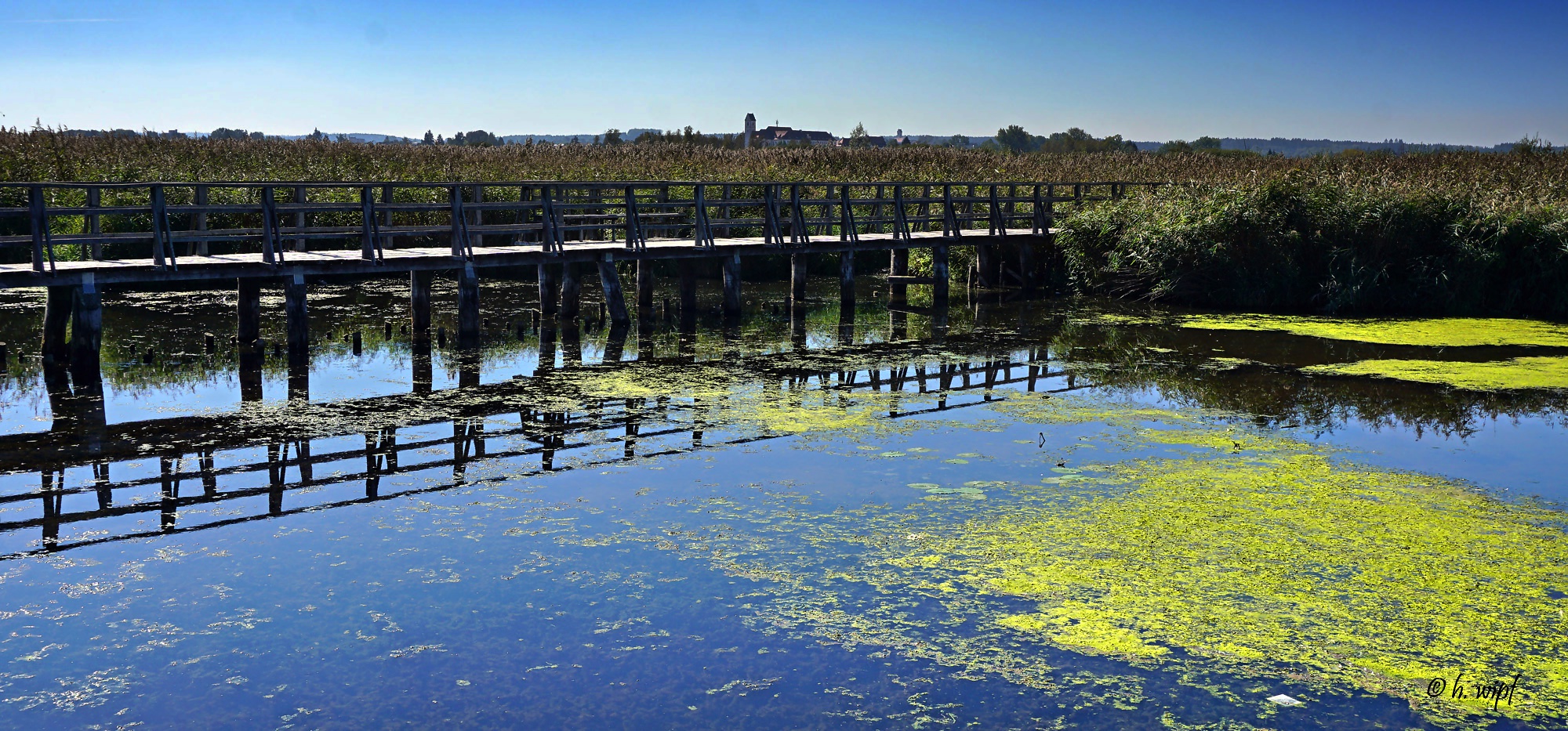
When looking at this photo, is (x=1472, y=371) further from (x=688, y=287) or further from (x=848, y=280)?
(x=688, y=287)

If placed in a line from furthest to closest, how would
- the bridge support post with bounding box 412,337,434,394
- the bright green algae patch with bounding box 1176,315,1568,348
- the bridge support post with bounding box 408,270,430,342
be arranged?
the bright green algae patch with bounding box 1176,315,1568,348, the bridge support post with bounding box 408,270,430,342, the bridge support post with bounding box 412,337,434,394

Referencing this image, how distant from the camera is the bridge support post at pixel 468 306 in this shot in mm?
17375

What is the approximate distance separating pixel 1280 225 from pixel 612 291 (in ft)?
35.9

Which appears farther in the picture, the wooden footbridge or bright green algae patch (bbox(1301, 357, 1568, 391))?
the wooden footbridge

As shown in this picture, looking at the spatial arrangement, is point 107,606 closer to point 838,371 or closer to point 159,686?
point 159,686

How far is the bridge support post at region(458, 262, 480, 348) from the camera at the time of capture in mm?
17375

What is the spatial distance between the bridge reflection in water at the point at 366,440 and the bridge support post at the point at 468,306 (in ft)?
5.14

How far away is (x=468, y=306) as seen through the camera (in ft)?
57.6

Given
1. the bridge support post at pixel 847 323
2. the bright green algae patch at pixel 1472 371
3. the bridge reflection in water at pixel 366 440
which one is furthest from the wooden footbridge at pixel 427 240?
the bright green algae patch at pixel 1472 371

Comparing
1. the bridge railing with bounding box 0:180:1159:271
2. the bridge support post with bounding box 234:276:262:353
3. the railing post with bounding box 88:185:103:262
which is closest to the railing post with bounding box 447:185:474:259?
the bridge railing with bounding box 0:180:1159:271

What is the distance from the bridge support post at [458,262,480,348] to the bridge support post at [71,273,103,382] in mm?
4269

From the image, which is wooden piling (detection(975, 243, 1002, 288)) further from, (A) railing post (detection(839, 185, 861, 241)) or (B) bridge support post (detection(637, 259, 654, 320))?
(B) bridge support post (detection(637, 259, 654, 320))

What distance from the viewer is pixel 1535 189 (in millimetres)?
23969

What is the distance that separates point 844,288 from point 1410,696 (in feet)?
54.4
